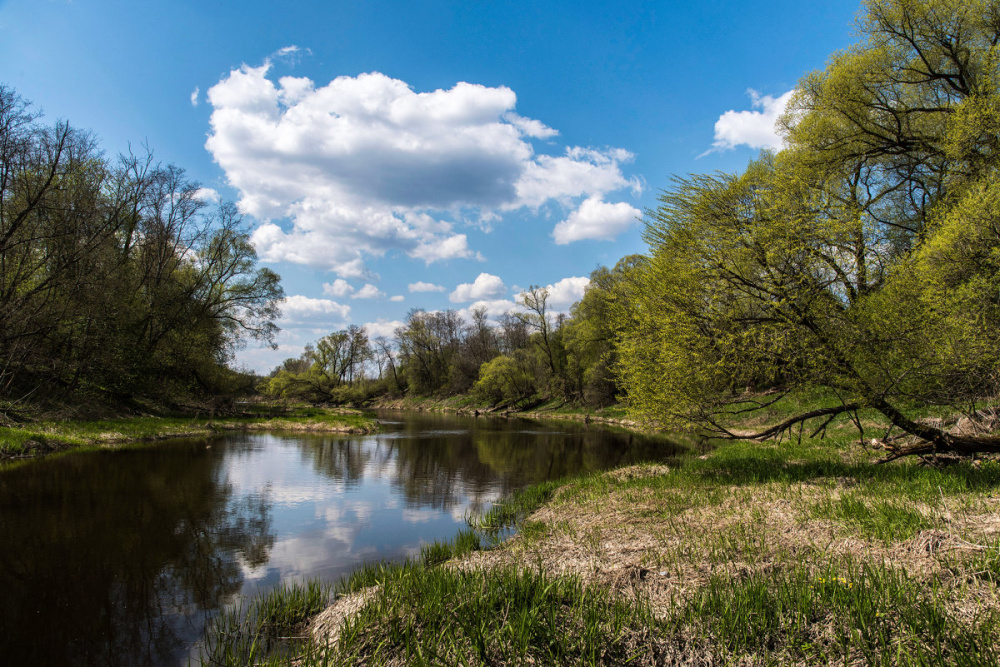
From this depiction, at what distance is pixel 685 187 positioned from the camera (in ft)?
34.3

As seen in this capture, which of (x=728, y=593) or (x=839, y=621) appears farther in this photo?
(x=728, y=593)

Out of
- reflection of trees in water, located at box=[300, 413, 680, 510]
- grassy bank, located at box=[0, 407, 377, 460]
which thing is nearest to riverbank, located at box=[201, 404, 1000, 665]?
reflection of trees in water, located at box=[300, 413, 680, 510]

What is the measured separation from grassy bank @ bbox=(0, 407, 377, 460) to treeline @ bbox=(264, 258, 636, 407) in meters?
22.3

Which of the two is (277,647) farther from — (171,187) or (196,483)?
(171,187)

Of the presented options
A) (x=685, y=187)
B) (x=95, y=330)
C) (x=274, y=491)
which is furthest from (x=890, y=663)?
(x=95, y=330)

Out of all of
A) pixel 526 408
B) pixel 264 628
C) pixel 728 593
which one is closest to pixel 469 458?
pixel 264 628

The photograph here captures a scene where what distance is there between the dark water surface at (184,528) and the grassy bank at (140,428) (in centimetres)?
163

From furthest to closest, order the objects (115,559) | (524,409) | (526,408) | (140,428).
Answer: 1. (526,408)
2. (524,409)
3. (140,428)
4. (115,559)

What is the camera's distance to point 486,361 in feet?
267

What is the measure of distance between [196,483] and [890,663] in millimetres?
16437

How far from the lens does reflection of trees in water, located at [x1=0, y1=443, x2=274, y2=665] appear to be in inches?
214

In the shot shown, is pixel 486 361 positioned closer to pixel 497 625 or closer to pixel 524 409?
pixel 524 409

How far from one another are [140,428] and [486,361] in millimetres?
59213

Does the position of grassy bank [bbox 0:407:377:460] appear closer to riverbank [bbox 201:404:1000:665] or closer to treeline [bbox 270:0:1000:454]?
riverbank [bbox 201:404:1000:665]
